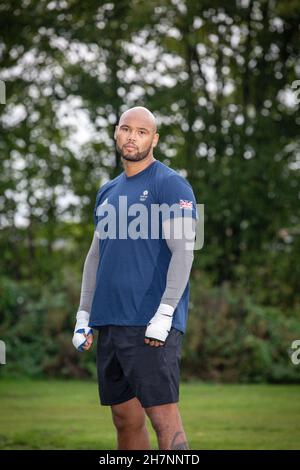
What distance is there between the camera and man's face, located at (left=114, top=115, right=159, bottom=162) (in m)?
4.50

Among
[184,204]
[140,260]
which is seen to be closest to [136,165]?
[184,204]

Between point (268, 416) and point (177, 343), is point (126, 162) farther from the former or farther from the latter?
point (268, 416)

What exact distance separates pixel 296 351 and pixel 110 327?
7.97 m

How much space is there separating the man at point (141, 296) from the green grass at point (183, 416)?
8.32 ft

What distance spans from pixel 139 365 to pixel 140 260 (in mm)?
522

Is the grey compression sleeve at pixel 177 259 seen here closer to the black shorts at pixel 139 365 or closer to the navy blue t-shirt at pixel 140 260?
the navy blue t-shirt at pixel 140 260

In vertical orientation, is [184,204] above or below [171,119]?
below

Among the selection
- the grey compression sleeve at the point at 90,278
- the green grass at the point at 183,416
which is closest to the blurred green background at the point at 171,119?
the green grass at the point at 183,416

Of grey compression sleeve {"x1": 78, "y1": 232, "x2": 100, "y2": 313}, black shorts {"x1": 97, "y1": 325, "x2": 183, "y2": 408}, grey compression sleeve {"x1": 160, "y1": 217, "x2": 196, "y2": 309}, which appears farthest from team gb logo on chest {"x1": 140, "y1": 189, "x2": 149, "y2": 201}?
black shorts {"x1": 97, "y1": 325, "x2": 183, "y2": 408}

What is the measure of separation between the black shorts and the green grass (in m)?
2.55

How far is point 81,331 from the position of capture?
4.61 m

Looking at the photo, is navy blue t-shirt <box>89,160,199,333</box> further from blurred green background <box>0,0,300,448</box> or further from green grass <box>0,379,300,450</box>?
blurred green background <box>0,0,300,448</box>

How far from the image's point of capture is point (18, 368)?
41.1ft

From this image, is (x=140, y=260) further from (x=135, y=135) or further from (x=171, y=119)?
(x=171, y=119)
